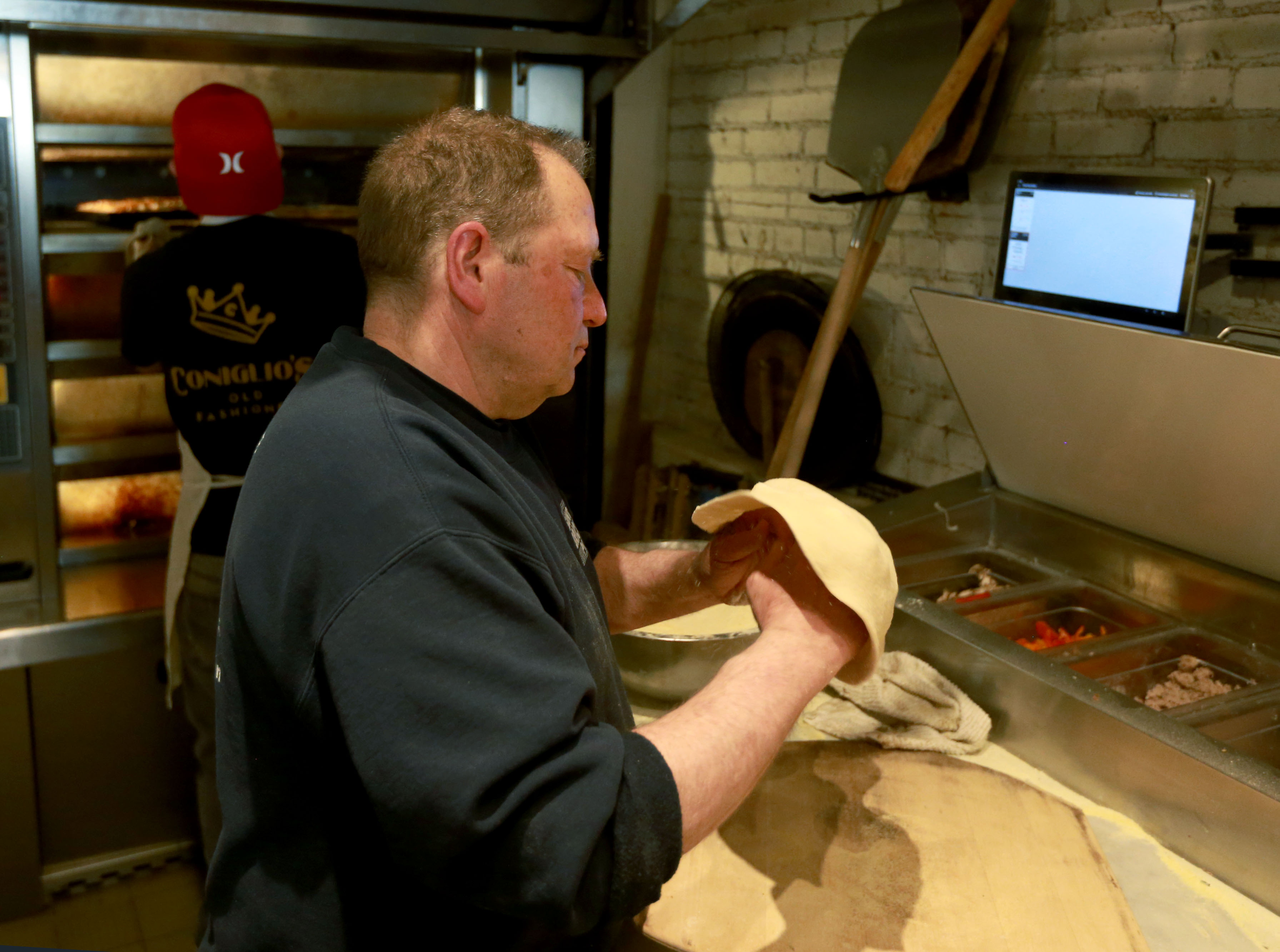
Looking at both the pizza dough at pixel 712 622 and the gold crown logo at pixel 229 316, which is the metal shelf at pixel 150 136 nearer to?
the gold crown logo at pixel 229 316

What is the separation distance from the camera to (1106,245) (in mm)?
1972

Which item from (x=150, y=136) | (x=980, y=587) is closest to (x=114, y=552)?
(x=150, y=136)

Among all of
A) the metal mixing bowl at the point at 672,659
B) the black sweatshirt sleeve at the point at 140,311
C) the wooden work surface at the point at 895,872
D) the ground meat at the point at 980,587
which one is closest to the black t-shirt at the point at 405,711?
the wooden work surface at the point at 895,872

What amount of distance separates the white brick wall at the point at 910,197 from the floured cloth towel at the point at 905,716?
42.8 inches

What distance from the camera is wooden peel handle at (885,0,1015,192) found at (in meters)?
2.25

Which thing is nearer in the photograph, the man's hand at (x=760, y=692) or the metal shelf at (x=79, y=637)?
the man's hand at (x=760, y=692)

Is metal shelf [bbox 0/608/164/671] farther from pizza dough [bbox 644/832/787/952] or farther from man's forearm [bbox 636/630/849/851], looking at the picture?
man's forearm [bbox 636/630/849/851]

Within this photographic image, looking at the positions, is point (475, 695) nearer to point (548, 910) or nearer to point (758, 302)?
point (548, 910)

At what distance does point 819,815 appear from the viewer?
1360 millimetres

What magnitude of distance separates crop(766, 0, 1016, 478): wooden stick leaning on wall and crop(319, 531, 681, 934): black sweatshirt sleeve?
1771 mm

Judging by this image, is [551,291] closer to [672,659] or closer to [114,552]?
[672,659]

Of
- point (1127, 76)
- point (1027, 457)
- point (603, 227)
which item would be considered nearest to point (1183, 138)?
point (1127, 76)

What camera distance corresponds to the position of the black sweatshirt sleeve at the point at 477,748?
0.74m

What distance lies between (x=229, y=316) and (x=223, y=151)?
1.09 ft
